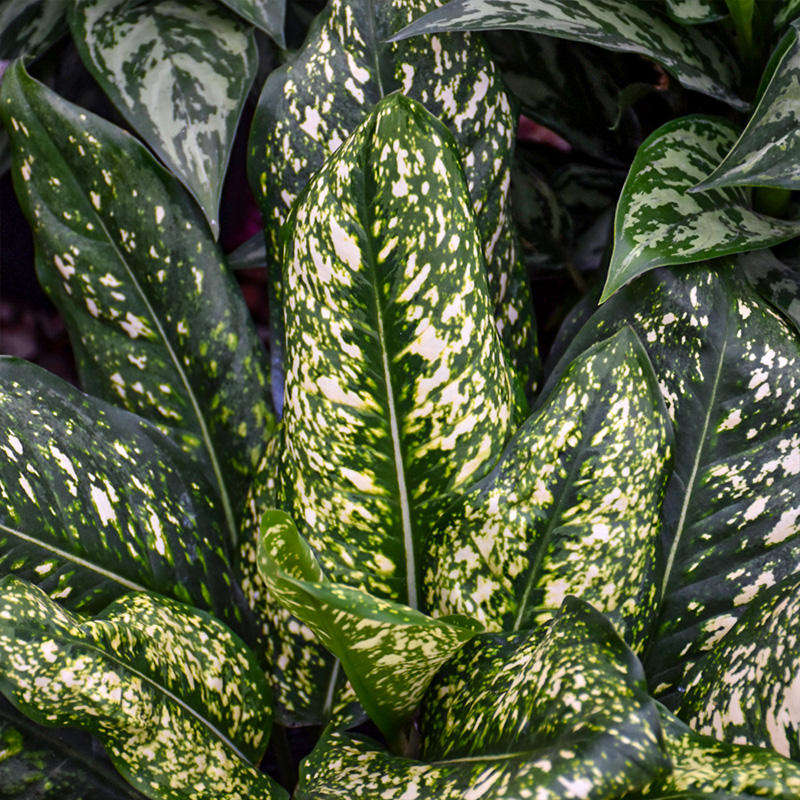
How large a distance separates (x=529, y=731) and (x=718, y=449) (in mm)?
321

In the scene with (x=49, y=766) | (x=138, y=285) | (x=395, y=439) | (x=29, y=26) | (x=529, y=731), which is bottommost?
(x=49, y=766)

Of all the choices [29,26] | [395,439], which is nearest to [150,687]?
[395,439]

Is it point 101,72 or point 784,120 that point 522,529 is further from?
point 101,72

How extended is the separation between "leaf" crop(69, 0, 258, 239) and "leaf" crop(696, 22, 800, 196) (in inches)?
17.1

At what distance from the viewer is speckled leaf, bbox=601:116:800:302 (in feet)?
1.96

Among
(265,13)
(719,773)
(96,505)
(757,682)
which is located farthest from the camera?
(265,13)

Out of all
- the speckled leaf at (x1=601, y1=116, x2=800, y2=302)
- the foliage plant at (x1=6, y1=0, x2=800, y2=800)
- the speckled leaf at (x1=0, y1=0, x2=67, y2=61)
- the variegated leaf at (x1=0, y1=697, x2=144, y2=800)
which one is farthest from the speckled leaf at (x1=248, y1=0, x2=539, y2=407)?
the variegated leaf at (x1=0, y1=697, x2=144, y2=800)

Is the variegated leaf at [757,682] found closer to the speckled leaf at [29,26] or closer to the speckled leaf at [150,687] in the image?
the speckled leaf at [150,687]

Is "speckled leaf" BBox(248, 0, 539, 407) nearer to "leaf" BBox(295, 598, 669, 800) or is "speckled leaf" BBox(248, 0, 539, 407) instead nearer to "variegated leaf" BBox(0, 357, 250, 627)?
"variegated leaf" BBox(0, 357, 250, 627)

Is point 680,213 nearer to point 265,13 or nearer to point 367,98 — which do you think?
point 367,98

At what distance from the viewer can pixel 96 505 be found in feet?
2.03

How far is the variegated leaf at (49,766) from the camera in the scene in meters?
0.56

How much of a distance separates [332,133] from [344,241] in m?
0.20

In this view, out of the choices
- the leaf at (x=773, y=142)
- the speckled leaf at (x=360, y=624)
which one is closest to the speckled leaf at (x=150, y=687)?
the speckled leaf at (x=360, y=624)
